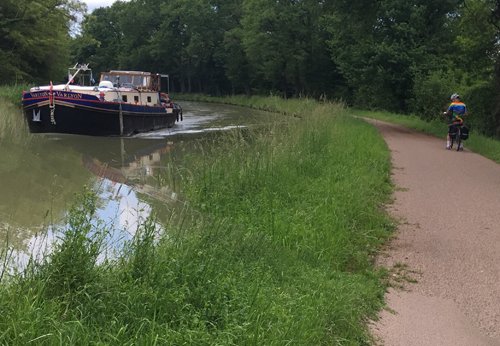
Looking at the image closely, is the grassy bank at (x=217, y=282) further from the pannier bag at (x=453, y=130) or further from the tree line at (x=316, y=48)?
the tree line at (x=316, y=48)

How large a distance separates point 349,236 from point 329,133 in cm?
806

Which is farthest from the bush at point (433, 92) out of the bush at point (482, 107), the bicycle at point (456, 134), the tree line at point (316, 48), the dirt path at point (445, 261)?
the dirt path at point (445, 261)

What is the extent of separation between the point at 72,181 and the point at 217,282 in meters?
8.86

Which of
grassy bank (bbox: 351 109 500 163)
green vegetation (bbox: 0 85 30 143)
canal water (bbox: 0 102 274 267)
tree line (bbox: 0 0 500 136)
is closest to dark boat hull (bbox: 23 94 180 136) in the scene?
canal water (bbox: 0 102 274 267)

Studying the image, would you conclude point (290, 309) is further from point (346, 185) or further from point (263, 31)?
point (263, 31)

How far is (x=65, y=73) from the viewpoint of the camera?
47.6 meters

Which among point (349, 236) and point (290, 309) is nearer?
point (290, 309)

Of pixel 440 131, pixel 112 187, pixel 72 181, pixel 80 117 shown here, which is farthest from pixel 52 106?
pixel 440 131

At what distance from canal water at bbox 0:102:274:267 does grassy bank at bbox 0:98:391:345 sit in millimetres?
858

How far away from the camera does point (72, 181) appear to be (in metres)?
12.2

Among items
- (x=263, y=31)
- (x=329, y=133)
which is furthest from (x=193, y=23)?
(x=329, y=133)

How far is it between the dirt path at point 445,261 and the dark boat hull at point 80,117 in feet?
52.5

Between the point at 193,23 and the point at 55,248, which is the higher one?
the point at 193,23

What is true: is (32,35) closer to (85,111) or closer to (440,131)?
(85,111)
